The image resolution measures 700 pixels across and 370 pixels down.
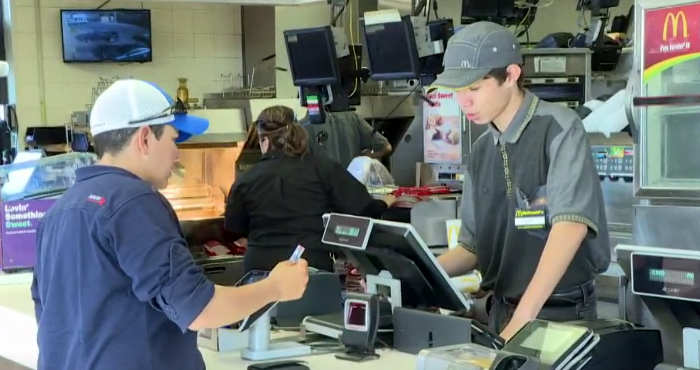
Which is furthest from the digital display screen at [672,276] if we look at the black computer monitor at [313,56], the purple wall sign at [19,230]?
the black computer monitor at [313,56]

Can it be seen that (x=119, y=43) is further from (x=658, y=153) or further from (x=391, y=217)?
(x=658, y=153)

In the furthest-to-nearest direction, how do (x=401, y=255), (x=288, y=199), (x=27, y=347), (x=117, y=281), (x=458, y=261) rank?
(x=288, y=199) < (x=27, y=347) < (x=458, y=261) < (x=401, y=255) < (x=117, y=281)

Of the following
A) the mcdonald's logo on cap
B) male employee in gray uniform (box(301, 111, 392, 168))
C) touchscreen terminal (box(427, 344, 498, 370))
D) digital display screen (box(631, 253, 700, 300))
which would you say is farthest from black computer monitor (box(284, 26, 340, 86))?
digital display screen (box(631, 253, 700, 300))

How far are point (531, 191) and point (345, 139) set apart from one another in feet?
13.7

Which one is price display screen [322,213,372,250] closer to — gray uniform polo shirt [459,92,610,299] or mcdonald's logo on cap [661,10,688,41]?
gray uniform polo shirt [459,92,610,299]

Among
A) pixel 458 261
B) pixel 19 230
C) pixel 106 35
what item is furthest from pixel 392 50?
pixel 106 35

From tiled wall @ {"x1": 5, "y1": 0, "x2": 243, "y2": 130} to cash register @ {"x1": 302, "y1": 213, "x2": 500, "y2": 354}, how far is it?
22.0ft

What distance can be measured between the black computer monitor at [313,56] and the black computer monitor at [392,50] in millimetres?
257

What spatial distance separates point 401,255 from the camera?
289 cm

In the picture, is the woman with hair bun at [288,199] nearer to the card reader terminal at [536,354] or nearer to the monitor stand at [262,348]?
the monitor stand at [262,348]

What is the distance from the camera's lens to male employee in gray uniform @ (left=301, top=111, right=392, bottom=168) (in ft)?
23.0

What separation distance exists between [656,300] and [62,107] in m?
8.22

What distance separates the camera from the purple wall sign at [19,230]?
441cm

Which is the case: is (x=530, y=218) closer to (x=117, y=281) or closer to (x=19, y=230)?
(x=117, y=281)
